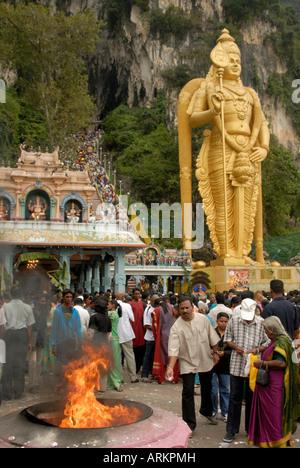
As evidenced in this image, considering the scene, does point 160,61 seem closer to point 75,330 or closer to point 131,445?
point 75,330

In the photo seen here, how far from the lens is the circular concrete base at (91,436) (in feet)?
9.12

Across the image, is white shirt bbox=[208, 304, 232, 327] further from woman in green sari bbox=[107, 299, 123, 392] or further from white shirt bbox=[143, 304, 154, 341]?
white shirt bbox=[143, 304, 154, 341]

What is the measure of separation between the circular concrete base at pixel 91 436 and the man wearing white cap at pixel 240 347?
113 cm

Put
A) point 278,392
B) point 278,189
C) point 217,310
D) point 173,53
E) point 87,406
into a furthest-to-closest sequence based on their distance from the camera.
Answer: point 173,53
point 278,189
point 217,310
point 278,392
point 87,406

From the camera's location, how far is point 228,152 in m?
15.9

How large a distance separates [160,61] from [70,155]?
533 inches

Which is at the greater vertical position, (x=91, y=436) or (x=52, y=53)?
(x=52, y=53)

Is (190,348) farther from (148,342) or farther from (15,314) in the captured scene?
(148,342)

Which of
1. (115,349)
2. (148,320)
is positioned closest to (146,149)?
(148,320)


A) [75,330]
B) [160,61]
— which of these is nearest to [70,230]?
[75,330]

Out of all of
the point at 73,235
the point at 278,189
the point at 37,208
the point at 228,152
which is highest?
the point at 278,189

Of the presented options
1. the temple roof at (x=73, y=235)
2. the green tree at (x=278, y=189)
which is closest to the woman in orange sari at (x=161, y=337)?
the temple roof at (x=73, y=235)

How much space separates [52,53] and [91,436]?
25.6 metres

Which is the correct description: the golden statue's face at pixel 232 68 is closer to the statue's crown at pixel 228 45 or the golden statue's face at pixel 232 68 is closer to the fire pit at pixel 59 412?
the statue's crown at pixel 228 45
